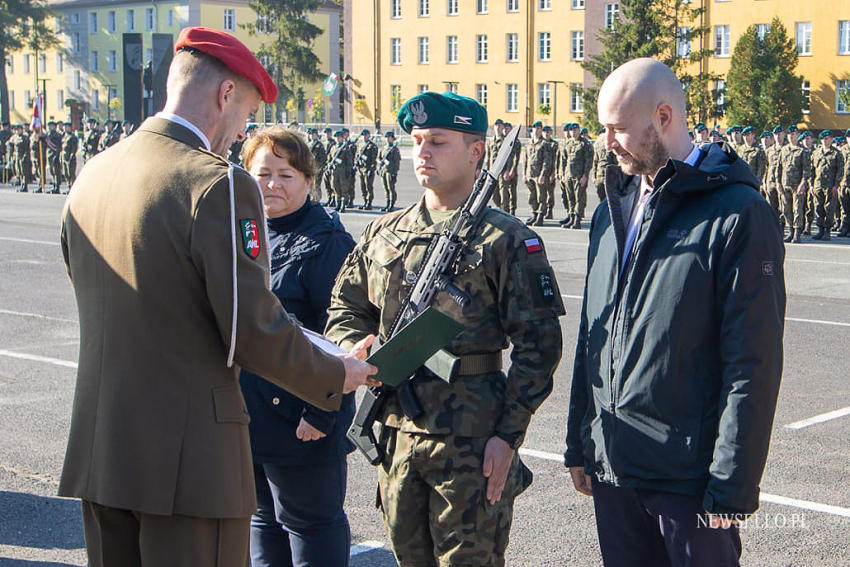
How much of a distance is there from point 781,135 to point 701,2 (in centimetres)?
4655

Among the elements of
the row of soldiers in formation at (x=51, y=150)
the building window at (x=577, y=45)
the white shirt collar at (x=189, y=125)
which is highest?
the building window at (x=577, y=45)

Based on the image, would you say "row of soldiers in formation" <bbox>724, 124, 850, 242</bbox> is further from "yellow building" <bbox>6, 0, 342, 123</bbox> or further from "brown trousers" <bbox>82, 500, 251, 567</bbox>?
"yellow building" <bbox>6, 0, 342, 123</bbox>

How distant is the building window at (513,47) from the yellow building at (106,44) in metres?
21.4

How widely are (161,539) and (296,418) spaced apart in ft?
4.00

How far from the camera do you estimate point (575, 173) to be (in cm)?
2344

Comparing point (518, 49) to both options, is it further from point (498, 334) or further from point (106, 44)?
point (498, 334)

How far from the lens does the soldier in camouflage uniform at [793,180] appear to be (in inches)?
806

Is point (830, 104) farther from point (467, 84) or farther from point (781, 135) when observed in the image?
point (781, 135)

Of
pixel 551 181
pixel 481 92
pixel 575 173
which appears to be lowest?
pixel 551 181

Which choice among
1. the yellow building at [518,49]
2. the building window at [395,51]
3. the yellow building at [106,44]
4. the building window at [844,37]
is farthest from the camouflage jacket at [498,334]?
the yellow building at [106,44]

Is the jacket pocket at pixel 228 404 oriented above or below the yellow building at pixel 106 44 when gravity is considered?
below

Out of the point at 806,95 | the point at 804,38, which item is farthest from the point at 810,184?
the point at 804,38

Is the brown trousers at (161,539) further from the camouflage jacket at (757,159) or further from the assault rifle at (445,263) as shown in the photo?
the camouflage jacket at (757,159)

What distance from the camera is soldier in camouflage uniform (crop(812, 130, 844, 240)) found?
20947 millimetres
